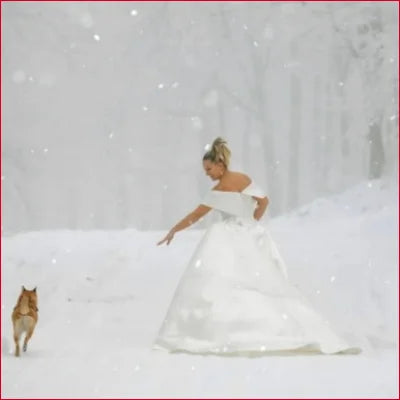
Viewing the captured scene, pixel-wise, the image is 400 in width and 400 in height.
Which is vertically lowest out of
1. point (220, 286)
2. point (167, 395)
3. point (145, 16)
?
point (167, 395)

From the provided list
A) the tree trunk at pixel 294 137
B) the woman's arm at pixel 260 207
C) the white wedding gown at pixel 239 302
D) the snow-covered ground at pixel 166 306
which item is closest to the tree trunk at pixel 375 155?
the snow-covered ground at pixel 166 306

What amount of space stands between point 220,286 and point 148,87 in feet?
46.7

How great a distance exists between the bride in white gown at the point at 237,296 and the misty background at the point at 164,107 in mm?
11473

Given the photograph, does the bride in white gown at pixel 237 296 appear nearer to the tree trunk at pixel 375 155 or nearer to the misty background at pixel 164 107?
the tree trunk at pixel 375 155

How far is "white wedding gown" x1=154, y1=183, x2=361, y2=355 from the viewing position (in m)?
7.14

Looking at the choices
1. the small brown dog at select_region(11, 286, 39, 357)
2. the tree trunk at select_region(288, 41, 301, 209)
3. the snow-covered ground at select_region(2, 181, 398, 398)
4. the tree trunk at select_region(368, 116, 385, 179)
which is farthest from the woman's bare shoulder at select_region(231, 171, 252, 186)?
the tree trunk at select_region(288, 41, 301, 209)

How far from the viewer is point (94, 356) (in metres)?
7.52

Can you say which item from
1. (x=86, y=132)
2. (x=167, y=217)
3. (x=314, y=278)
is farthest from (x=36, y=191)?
(x=314, y=278)

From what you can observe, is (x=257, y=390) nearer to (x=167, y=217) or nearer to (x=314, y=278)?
(x=314, y=278)

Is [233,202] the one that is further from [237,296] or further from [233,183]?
[237,296]

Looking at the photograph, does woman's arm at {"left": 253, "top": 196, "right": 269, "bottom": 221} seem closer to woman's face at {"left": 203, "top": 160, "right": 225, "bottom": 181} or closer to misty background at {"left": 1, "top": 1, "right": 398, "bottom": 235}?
woman's face at {"left": 203, "top": 160, "right": 225, "bottom": 181}

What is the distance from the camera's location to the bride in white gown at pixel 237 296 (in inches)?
282

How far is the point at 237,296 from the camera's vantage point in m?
7.31

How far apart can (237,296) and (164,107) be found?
14.5 metres
